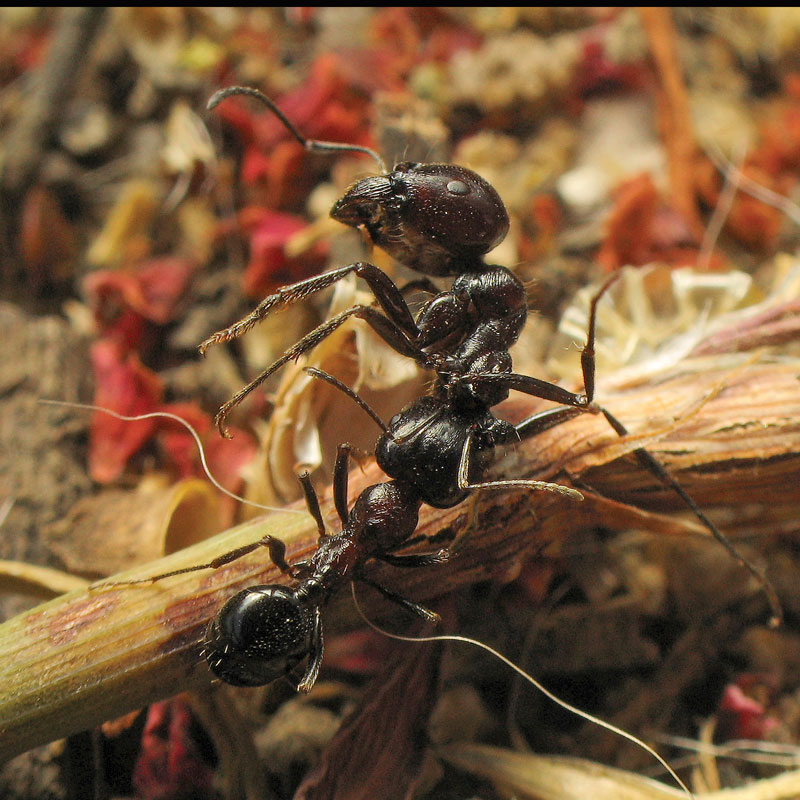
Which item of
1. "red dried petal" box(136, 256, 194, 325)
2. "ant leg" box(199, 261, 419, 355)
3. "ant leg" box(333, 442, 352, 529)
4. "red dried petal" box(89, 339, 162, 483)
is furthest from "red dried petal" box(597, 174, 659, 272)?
"red dried petal" box(89, 339, 162, 483)

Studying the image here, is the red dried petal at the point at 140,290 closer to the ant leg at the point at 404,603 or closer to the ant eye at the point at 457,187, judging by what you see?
the ant eye at the point at 457,187

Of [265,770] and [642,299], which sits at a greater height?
[642,299]

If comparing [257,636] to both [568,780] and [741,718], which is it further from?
[741,718]

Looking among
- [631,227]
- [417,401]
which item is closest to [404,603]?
[417,401]

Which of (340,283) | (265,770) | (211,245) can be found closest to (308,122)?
(211,245)

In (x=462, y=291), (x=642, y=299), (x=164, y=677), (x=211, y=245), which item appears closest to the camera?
(x=164, y=677)

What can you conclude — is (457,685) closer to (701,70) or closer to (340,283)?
(340,283)

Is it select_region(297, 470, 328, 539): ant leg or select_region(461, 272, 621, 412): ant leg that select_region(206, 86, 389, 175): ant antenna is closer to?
select_region(461, 272, 621, 412): ant leg

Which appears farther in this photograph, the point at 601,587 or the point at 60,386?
the point at 60,386
